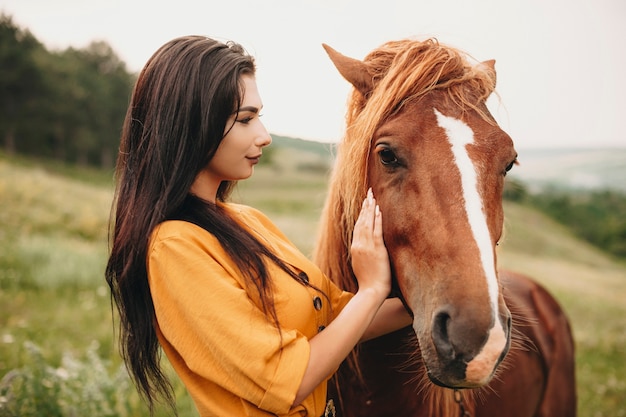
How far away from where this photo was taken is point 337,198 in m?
2.27

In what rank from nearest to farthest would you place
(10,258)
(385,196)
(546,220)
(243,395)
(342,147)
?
1. (243,395)
2. (385,196)
3. (342,147)
4. (10,258)
5. (546,220)

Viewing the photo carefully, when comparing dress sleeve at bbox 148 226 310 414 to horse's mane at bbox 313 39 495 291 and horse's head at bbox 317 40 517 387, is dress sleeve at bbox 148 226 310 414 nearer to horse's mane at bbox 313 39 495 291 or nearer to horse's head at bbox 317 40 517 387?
horse's head at bbox 317 40 517 387

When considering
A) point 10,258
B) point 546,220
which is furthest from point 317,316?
point 546,220

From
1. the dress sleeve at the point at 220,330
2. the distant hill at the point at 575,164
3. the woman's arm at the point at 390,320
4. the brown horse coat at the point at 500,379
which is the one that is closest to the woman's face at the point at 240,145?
the dress sleeve at the point at 220,330

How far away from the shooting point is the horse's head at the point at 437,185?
1.43m

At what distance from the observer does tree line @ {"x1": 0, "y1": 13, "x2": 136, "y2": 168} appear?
3056cm

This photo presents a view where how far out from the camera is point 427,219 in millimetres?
1631

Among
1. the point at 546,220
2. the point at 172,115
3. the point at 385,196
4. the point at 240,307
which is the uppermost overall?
the point at 172,115

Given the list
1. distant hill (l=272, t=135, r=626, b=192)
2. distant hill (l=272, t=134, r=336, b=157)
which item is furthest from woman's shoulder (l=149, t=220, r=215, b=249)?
distant hill (l=272, t=135, r=626, b=192)

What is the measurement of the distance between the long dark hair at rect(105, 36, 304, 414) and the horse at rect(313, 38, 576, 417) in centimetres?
50

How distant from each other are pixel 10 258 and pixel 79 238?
3185mm

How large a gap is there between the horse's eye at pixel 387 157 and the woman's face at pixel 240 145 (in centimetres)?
46

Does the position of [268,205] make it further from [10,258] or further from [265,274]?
[265,274]

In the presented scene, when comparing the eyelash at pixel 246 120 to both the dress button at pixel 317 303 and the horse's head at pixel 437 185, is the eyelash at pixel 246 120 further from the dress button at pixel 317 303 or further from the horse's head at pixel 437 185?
the dress button at pixel 317 303
